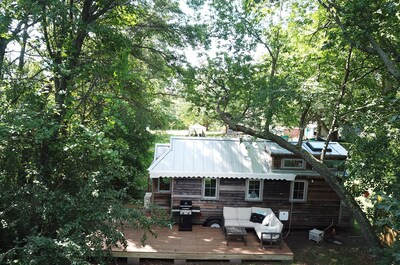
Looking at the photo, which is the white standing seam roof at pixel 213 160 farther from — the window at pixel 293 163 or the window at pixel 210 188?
the window at pixel 210 188

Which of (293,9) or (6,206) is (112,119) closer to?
(6,206)

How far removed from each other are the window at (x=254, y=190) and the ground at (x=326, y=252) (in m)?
1.76

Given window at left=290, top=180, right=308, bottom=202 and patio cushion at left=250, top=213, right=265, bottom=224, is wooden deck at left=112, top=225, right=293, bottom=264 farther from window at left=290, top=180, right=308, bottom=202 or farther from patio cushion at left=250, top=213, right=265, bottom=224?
window at left=290, top=180, right=308, bottom=202

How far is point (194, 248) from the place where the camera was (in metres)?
8.83

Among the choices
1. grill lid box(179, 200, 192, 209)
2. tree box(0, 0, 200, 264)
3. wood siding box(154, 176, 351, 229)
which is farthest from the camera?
wood siding box(154, 176, 351, 229)

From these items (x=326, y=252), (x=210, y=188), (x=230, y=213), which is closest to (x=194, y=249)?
(x=230, y=213)

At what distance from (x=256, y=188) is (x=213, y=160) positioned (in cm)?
192

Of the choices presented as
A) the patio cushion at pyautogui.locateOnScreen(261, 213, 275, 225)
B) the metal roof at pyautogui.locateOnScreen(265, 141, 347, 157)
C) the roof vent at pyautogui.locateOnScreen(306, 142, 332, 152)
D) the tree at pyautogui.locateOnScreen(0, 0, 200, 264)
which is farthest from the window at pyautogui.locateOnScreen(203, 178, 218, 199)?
the tree at pyautogui.locateOnScreen(0, 0, 200, 264)

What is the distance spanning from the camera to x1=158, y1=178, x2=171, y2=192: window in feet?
36.3

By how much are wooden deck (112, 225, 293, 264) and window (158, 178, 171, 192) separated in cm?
167

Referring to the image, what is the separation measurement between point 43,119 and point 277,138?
20.9ft

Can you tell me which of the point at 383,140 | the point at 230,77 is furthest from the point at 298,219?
the point at 230,77

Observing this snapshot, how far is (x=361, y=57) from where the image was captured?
33.1 feet

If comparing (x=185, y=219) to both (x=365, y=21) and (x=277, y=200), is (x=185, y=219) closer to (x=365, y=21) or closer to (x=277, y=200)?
(x=277, y=200)
